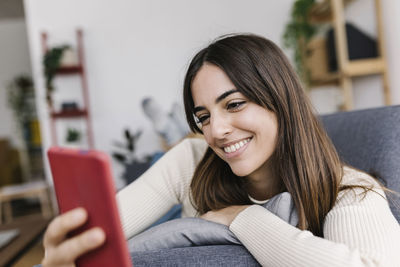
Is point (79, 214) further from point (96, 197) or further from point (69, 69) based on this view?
point (69, 69)

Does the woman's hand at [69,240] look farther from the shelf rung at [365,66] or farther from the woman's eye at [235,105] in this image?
the shelf rung at [365,66]

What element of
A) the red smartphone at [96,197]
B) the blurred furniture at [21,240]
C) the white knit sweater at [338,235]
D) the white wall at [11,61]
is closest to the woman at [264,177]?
the white knit sweater at [338,235]

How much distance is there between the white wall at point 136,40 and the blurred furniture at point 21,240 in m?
2.00

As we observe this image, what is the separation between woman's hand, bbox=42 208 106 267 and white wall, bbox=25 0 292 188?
347 centimetres

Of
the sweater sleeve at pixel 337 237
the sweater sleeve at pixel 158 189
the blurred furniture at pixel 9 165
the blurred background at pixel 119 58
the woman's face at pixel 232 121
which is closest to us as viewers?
the sweater sleeve at pixel 337 237

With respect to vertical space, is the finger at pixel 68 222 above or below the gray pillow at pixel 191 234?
above

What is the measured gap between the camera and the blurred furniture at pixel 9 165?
17.2ft

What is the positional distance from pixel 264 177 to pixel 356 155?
1.19ft

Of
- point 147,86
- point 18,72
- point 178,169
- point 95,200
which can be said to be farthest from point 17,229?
point 18,72

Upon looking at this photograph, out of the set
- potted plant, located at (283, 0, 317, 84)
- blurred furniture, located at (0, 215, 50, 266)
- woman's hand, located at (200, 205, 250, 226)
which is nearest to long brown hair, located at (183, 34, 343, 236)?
woman's hand, located at (200, 205, 250, 226)

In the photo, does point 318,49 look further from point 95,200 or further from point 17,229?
point 95,200

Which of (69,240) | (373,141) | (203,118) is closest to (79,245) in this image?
(69,240)

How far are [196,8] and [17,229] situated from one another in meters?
2.98

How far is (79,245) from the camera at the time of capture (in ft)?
1.39
